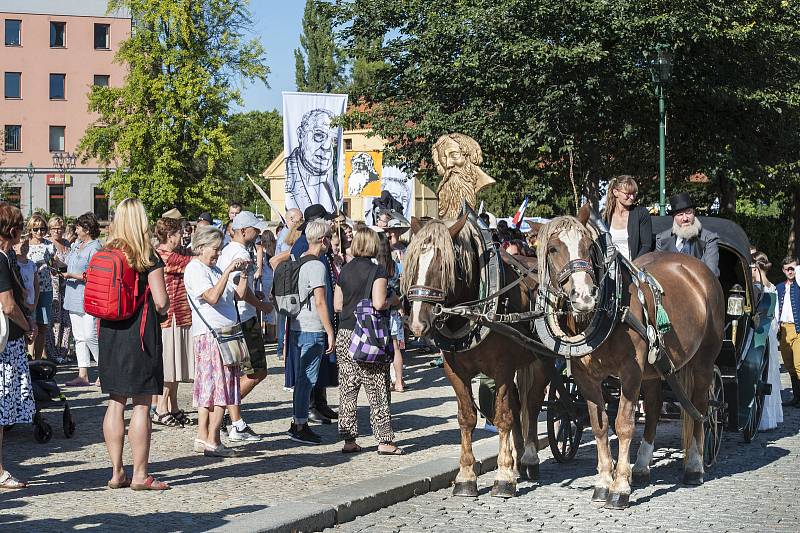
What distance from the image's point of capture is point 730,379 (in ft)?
34.6

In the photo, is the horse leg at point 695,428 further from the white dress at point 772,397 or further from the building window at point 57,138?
the building window at point 57,138

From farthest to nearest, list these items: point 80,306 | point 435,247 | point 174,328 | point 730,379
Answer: point 80,306
point 174,328
point 730,379
point 435,247

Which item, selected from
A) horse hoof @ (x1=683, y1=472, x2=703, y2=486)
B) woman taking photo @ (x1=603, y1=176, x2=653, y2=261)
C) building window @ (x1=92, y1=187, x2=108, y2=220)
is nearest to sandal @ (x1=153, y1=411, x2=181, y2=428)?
woman taking photo @ (x1=603, y1=176, x2=653, y2=261)

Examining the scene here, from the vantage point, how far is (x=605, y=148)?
3519 cm

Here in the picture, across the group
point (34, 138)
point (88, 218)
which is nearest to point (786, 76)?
point (88, 218)

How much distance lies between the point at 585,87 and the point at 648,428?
23.2 m

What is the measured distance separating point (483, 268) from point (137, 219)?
2.64m

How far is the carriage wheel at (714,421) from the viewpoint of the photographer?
9844mm

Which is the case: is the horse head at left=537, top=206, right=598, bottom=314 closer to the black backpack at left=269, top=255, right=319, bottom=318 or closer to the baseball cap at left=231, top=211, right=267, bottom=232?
the black backpack at left=269, top=255, right=319, bottom=318

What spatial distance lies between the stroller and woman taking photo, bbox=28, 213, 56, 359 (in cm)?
422

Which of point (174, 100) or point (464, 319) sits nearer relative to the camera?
point (464, 319)

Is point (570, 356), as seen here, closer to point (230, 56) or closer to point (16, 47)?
point (230, 56)

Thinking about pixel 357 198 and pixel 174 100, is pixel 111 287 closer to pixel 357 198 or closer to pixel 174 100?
pixel 174 100

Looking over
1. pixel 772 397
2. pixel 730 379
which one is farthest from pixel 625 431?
pixel 772 397
